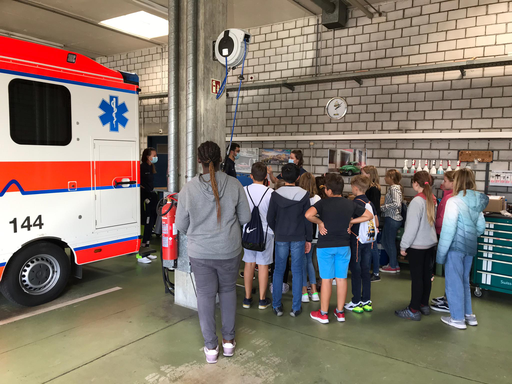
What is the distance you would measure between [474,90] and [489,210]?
7.86 ft

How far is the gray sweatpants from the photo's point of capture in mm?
2922

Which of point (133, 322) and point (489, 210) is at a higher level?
point (489, 210)

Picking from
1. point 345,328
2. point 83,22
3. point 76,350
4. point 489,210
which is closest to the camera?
point 76,350

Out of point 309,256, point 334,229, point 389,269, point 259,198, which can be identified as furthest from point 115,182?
point 389,269

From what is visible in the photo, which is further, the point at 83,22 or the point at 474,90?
the point at 83,22

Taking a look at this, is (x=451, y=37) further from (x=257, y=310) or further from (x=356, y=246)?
(x=257, y=310)

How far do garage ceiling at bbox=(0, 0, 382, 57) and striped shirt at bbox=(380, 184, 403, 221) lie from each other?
3.79 metres

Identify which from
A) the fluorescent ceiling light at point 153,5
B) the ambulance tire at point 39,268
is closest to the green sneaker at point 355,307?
the ambulance tire at point 39,268

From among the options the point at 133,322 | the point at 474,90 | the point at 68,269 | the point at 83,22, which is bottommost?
A: the point at 133,322

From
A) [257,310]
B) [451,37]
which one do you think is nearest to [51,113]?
[257,310]

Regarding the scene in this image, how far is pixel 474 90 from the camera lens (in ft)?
20.8

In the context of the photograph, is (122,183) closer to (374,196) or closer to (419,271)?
(374,196)

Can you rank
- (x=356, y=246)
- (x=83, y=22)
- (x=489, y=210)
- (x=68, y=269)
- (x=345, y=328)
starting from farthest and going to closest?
(x=83, y=22) < (x=489, y=210) < (x=68, y=269) < (x=356, y=246) < (x=345, y=328)

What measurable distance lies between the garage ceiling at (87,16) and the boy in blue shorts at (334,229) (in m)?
4.98
